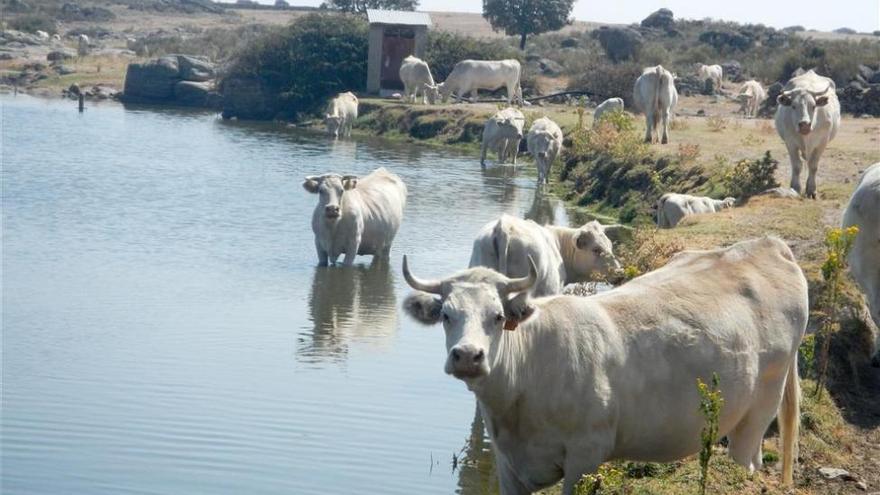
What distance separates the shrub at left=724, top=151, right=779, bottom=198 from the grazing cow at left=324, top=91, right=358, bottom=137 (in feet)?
74.3

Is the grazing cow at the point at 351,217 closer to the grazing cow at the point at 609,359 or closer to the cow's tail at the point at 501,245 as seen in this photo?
the cow's tail at the point at 501,245

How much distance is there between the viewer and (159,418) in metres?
11.8

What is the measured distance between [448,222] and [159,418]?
12573mm

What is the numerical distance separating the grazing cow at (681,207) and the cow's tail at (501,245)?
7.61 metres

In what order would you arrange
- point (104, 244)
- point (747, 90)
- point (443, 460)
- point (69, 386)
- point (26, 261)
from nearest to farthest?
point (443, 460), point (69, 386), point (26, 261), point (104, 244), point (747, 90)

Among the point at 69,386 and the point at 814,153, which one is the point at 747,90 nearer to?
the point at 814,153

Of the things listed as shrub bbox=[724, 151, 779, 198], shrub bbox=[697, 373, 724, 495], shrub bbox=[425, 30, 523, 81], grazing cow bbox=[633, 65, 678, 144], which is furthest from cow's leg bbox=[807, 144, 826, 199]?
shrub bbox=[425, 30, 523, 81]

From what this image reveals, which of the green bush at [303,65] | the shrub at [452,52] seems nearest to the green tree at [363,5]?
the shrub at [452,52]

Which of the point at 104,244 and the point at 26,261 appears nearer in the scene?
the point at 26,261

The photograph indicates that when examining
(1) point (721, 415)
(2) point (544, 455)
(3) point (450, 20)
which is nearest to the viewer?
(2) point (544, 455)

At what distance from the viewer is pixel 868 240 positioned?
1180 centimetres

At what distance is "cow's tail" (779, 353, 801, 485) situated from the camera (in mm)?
8883

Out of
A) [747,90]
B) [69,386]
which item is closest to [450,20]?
[747,90]

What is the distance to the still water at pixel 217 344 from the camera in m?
10.8
